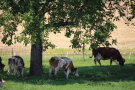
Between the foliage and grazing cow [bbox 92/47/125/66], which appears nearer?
the foliage

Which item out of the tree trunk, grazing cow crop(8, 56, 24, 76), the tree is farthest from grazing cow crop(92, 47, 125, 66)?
grazing cow crop(8, 56, 24, 76)

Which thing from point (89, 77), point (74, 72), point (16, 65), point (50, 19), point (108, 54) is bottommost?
point (89, 77)

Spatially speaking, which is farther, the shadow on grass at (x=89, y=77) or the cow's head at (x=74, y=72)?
the cow's head at (x=74, y=72)

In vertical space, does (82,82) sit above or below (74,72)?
below

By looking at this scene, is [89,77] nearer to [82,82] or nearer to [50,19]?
[82,82]

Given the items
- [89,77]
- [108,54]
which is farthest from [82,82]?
[108,54]

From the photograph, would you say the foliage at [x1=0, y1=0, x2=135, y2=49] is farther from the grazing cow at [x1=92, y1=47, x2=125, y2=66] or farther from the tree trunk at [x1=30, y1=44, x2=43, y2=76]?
the grazing cow at [x1=92, y1=47, x2=125, y2=66]

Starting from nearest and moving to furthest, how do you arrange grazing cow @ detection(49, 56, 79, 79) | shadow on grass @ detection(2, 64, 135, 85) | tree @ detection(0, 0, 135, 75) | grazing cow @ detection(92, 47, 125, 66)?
tree @ detection(0, 0, 135, 75)
shadow on grass @ detection(2, 64, 135, 85)
grazing cow @ detection(49, 56, 79, 79)
grazing cow @ detection(92, 47, 125, 66)

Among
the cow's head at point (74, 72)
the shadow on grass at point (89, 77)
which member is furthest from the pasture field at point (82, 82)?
the cow's head at point (74, 72)

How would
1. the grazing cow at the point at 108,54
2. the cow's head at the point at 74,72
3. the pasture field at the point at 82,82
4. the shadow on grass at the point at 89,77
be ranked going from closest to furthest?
the pasture field at the point at 82,82 → the shadow on grass at the point at 89,77 → the cow's head at the point at 74,72 → the grazing cow at the point at 108,54

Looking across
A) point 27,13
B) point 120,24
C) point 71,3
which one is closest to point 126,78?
point 71,3

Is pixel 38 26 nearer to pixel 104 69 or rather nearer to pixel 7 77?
pixel 7 77

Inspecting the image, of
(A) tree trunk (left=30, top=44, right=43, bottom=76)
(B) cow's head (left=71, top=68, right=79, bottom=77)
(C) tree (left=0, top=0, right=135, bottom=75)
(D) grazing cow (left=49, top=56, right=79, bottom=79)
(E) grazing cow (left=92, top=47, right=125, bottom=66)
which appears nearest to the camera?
(C) tree (left=0, top=0, right=135, bottom=75)

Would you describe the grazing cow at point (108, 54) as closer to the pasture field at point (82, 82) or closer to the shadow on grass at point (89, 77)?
the shadow on grass at point (89, 77)
